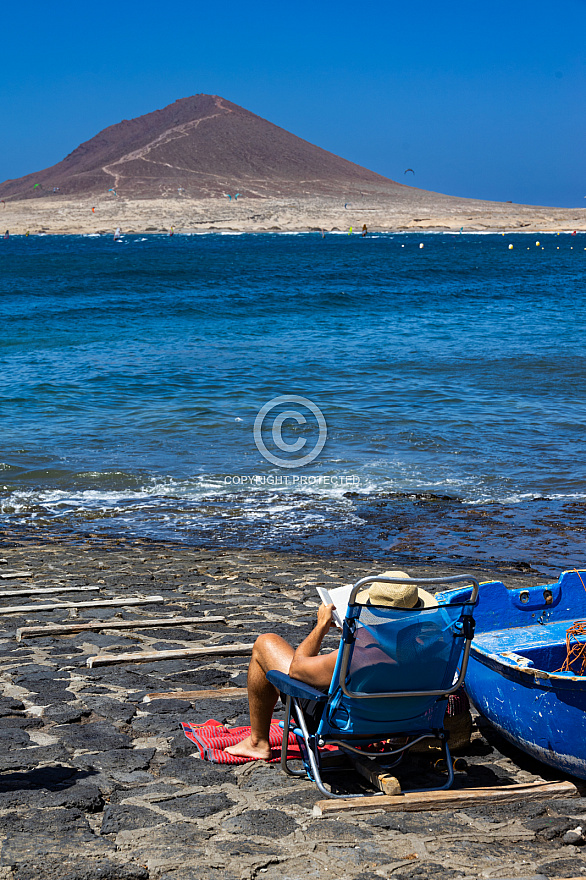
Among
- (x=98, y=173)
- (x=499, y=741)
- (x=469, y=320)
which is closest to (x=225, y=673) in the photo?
(x=499, y=741)

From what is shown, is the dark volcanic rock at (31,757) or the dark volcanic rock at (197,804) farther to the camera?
the dark volcanic rock at (31,757)

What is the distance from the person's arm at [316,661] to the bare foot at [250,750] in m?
0.51

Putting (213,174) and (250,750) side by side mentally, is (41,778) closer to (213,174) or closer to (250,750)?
(250,750)

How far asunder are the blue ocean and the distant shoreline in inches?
3220

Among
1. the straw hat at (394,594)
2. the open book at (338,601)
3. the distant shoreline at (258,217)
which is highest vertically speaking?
the distant shoreline at (258,217)

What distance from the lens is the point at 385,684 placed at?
3.57 metres

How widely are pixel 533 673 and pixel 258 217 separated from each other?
12206 cm

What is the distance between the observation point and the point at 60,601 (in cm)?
684

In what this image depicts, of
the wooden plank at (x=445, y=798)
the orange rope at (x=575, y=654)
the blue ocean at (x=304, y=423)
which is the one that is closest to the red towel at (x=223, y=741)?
the wooden plank at (x=445, y=798)

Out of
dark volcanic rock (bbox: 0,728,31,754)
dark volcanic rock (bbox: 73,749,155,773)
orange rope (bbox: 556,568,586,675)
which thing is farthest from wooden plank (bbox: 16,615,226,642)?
orange rope (bbox: 556,568,586,675)

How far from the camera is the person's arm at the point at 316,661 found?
3.65m

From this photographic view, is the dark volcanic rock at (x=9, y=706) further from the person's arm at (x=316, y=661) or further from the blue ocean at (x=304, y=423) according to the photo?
the blue ocean at (x=304, y=423)

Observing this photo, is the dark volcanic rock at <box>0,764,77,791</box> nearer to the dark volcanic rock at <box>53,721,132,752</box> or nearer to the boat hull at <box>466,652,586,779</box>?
the dark volcanic rock at <box>53,721,132,752</box>

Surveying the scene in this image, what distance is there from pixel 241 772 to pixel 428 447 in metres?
10.2
